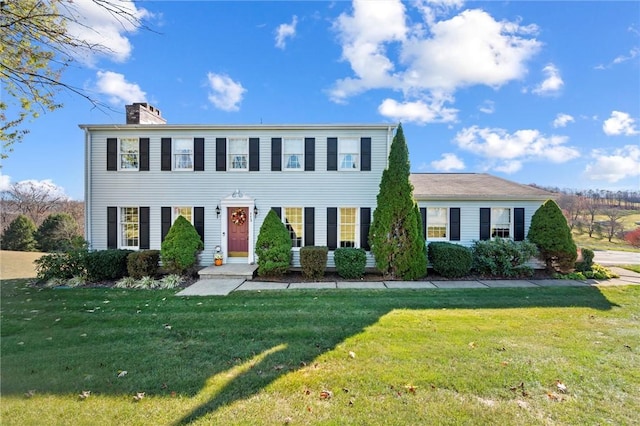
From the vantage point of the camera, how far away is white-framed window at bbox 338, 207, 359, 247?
11586 mm

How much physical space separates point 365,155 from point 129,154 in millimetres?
9823

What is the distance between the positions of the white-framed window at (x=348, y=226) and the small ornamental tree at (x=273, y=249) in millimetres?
2440

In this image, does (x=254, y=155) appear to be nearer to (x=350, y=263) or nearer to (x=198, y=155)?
(x=198, y=155)

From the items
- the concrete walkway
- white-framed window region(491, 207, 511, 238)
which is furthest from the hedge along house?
white-framed window region(491, 207, 511, 238)

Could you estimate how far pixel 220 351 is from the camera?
14.5 feet

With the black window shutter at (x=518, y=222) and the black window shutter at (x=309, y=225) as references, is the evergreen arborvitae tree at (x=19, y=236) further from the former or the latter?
the black window shutter at (x=518, y=222)

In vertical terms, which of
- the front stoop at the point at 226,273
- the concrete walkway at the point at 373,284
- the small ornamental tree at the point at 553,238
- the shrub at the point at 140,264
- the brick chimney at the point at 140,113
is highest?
the brick chimney at the point at 140,113

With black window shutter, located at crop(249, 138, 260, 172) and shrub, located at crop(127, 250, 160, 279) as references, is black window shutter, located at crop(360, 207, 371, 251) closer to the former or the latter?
black window shutter, located at crop(249, 138, 260, 172)

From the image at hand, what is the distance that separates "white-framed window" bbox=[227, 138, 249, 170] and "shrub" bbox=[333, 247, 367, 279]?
17.7 ft

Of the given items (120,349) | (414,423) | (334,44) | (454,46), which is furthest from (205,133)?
(414,423)

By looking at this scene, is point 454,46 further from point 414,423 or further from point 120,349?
point 120,349

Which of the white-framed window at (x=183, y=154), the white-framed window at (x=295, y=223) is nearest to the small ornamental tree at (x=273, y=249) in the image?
the white-framed window at (x=295, y=223)

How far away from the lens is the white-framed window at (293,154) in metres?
11.6

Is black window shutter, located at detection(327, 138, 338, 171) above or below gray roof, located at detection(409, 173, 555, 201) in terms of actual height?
above
